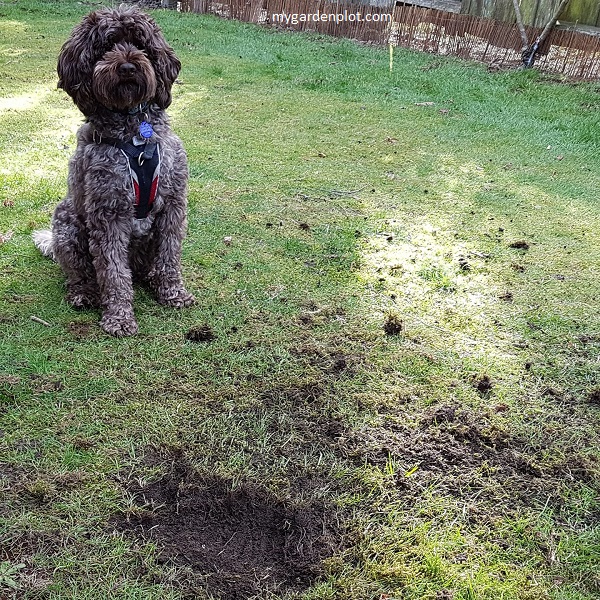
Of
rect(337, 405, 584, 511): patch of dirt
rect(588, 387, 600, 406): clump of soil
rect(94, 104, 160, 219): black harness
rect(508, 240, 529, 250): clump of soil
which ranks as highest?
rect(94, 104, 160, 219): black harness

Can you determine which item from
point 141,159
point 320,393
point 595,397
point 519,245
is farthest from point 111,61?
point 519,245

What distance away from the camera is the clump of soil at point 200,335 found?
3934mm

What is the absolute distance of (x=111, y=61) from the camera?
11.6ft

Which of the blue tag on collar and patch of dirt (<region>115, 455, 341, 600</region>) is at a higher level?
the blue tag on collar

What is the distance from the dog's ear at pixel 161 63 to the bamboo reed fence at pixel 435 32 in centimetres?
858

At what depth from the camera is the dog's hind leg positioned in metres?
4.06

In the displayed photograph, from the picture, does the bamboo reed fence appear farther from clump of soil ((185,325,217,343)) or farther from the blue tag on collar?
clump of soil ((185,325,217,343))

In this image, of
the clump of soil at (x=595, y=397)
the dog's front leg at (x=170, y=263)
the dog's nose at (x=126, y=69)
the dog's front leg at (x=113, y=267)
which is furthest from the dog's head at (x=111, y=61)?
the clump of soil at (x=595, y=397)

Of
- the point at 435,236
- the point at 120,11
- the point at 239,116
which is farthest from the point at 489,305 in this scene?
the point at 239,116

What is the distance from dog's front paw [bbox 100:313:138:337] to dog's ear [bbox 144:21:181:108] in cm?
135

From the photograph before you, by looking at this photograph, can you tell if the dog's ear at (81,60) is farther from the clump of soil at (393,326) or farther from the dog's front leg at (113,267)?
the clump of soil at (393,326)

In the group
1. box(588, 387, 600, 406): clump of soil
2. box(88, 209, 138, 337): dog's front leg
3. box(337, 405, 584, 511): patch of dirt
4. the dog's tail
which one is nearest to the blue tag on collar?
box(88, 209, 138, 337): dog's front leg

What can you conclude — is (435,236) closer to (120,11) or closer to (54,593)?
(120,11)

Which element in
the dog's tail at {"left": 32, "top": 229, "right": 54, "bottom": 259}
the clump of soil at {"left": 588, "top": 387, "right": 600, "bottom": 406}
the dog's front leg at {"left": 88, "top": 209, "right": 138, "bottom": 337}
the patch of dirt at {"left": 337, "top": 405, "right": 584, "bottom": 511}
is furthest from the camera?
the dog's tail at {"left": 32, "top": 229, "right": 54, "bottom": 259}
